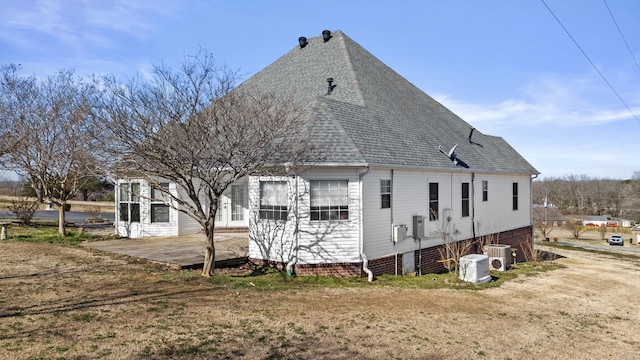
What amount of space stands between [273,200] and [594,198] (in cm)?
13042

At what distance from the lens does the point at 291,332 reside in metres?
7.37

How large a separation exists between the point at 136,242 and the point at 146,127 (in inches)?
332

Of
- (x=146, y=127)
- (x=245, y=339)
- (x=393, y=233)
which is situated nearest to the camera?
(x=245, y=339)

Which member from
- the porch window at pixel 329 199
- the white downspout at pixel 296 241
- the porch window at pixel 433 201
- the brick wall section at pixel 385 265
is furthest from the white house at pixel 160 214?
the porch window at pixel 433 201

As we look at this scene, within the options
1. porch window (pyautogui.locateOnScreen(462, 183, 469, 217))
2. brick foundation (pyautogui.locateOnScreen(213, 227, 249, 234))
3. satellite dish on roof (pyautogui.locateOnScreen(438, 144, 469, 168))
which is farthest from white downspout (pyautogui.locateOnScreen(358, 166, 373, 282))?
brick foundation (pyautogui.locateOnScreen(213, 227, 249, 234))

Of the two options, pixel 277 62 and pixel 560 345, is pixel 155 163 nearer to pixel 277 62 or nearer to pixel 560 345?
pixel 560 345

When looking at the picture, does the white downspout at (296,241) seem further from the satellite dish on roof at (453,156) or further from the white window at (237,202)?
the satellite dish on roof at (453,156)

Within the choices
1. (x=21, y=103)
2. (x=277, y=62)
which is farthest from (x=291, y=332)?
(x=21, y=103)

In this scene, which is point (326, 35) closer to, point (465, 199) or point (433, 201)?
point (433, 201)

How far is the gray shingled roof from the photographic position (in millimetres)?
13312

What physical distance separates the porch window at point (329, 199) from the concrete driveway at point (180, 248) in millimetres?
3154

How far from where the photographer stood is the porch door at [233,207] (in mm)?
18969

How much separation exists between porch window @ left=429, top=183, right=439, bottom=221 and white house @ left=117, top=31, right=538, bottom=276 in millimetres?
42

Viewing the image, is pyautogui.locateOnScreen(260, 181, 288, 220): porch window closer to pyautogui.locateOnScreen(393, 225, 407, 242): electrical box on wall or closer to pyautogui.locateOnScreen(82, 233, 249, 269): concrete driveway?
pyautogui.locateOnScreen(82, 233, 249, 269): concrete driveway
